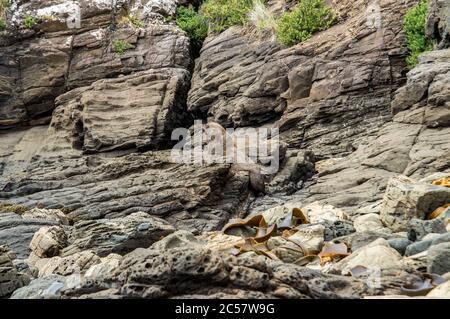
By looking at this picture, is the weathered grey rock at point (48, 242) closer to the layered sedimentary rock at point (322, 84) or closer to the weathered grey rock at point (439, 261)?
the weathered grey rock at point (439, 261)

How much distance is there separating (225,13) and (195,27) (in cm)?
165

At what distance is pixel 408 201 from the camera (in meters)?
8.58

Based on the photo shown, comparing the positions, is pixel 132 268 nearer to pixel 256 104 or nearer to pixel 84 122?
pixel 256 104

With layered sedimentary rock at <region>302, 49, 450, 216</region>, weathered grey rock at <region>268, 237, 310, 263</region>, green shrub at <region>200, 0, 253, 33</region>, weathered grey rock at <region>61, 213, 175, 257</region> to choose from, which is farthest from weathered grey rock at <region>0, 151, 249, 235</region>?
green shrub at <region>200, 0, 253, 33</region>

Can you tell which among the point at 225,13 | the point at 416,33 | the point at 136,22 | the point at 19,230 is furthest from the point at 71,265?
the point at 136,22

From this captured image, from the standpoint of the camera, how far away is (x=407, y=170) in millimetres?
11125

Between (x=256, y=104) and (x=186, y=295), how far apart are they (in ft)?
43.5

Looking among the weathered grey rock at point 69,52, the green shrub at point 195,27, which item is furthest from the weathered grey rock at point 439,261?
the green shrub at point 195,27

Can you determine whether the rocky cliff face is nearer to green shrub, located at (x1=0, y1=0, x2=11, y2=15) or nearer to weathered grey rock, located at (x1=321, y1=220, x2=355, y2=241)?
weathered grey rock, located at (x1=321, y1=220, x2=355, y2=241)

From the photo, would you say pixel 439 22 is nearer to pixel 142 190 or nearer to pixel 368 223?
pixel 368 223

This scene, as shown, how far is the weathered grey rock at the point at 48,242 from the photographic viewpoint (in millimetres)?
10055

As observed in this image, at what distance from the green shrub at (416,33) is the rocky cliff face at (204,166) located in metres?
0.36

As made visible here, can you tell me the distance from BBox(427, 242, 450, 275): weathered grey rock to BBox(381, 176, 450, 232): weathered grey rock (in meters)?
2.79
